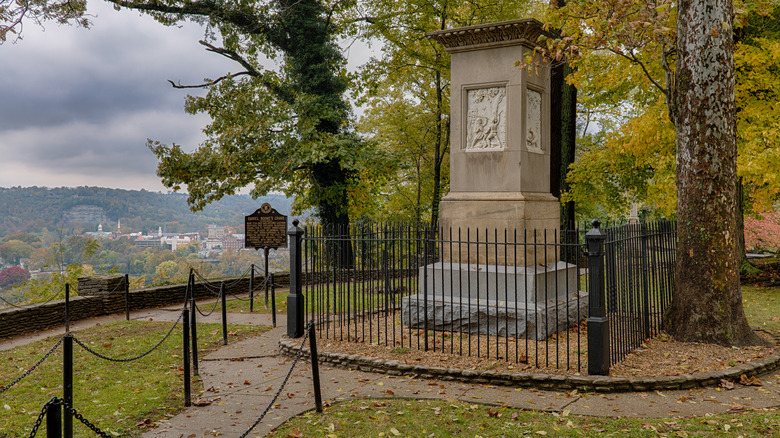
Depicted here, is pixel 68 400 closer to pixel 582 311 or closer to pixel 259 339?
pixel 259 339

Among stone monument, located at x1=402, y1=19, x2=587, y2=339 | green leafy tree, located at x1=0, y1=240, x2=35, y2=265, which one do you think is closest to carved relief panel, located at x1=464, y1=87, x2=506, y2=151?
stone monument, located at x1=402, y1=19, x2=587, y2=339

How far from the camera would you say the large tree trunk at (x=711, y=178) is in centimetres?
810

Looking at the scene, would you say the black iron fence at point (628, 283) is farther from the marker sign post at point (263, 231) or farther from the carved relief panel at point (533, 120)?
the marker sign post at point (263, 231)

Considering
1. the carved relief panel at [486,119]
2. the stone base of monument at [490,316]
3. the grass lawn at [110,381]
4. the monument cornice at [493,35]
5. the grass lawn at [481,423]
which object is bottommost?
the grass lawn at [110,381]

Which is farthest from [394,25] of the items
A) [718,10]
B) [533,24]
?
[718,10]

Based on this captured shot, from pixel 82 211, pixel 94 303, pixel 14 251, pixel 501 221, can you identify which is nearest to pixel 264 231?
pixel 94 303

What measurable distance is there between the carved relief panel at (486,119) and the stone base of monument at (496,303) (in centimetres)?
198

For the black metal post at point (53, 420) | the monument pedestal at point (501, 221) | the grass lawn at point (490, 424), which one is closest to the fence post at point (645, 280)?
the monument pedestal at point (501, 221)

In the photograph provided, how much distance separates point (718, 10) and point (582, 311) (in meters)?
4.87

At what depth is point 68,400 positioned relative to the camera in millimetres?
4488

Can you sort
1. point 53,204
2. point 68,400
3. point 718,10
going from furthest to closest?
1. point 53,204
2. point 718,10
3. point 68,400

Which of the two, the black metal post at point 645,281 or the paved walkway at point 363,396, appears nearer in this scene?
the paved walkway at point 363,396

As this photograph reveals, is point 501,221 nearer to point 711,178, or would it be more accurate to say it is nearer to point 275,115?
point 711,178

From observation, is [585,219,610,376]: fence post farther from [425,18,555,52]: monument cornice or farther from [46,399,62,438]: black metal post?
[46,399,62,438]: black metal post
